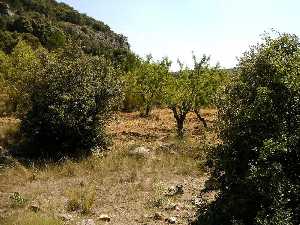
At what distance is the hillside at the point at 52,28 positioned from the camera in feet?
246

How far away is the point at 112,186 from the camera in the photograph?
18.0 m

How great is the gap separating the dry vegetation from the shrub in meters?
1.46

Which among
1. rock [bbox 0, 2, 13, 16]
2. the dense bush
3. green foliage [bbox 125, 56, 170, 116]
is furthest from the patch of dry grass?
rock [bbox 0, 2, 13, 16]

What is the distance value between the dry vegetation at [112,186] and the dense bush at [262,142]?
2292 millimetres

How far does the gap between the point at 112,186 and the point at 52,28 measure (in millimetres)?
73563

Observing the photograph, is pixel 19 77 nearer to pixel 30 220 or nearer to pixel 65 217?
pixel 65 217

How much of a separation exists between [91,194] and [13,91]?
57.5 ft

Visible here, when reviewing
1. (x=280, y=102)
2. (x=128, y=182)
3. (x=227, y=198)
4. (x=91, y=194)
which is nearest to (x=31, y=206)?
(x=91, y=194)

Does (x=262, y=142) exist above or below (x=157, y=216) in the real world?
above

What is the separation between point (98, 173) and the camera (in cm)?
1952

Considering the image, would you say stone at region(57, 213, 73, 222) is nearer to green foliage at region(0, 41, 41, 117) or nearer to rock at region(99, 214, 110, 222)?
rock at region(99, 214, 110, 222)

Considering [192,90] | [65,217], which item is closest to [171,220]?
[65,217]

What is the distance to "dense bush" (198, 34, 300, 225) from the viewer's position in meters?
11.4

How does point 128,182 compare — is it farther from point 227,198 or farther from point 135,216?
point 227,198
